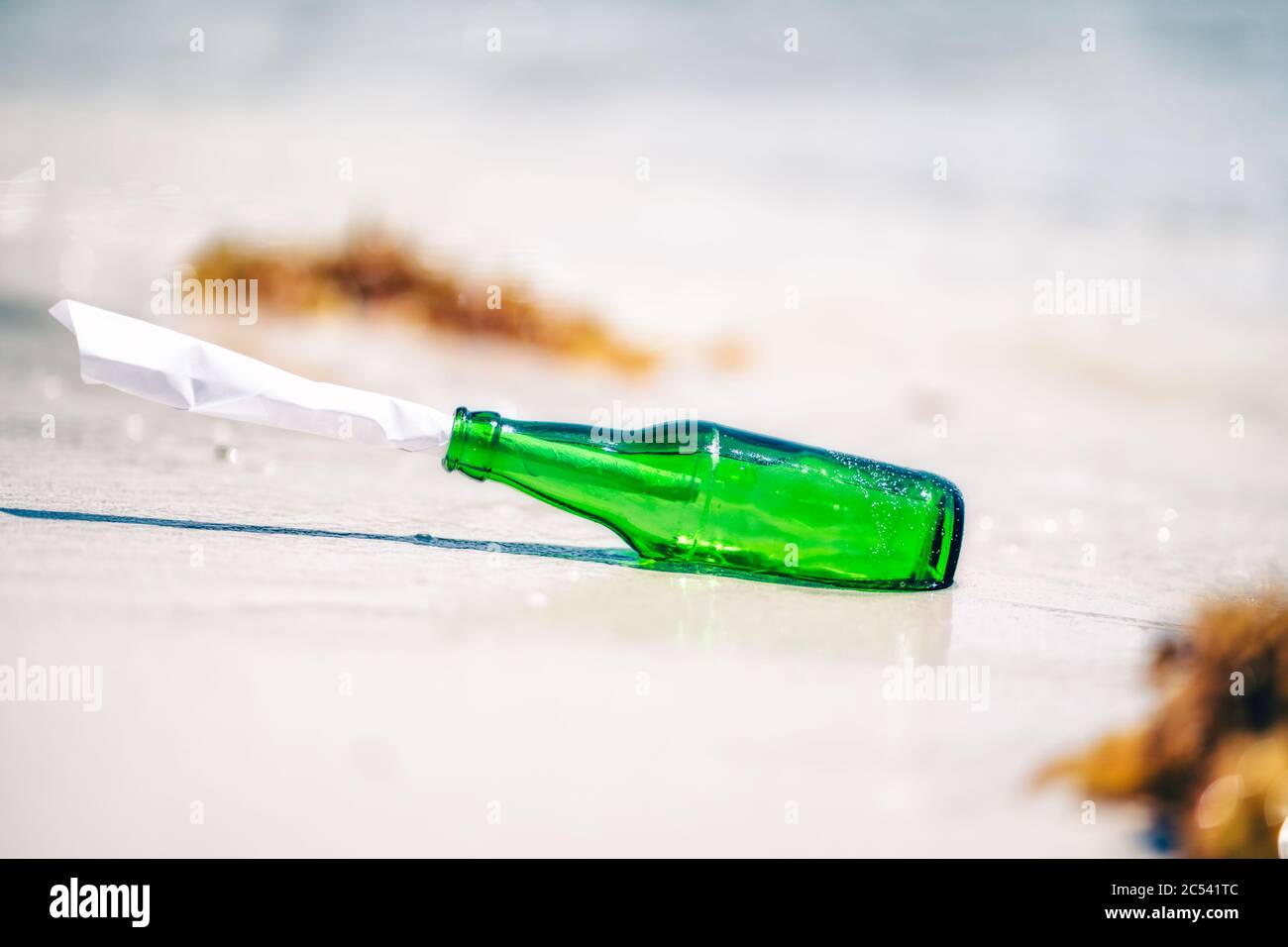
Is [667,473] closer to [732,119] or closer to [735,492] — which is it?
[735,492]

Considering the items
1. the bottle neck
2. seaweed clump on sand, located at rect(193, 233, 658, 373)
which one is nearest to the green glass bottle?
the bottle neck

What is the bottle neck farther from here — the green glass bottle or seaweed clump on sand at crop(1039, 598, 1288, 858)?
seaweed clump on sand at crop(1039, 598, 1288, 858)

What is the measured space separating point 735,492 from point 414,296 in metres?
1.35

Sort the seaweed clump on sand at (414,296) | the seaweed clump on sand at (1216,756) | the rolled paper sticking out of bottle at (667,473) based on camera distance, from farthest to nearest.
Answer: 1. the seaweed clump on sand at (414,296)
2. the rolled paper sticking out of bottle at (667,473)
3. the seaweed clump on sand at (1216,756)

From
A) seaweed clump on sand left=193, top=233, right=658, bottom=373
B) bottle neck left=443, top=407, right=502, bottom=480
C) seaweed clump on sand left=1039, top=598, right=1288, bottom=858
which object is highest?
seaweed clump on sand left=193, top=233, right=658, bottom=373

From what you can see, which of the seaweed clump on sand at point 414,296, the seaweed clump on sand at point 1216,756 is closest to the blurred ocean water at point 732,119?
the seaweed clump on sand at point 414,296

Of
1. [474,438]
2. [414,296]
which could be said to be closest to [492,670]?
[474,438]

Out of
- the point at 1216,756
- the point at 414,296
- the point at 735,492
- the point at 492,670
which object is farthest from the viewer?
the point at 414,296

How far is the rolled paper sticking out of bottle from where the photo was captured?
3.06ft

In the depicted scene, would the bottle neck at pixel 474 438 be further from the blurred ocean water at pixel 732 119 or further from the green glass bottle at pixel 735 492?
the blurred ocean water at pixel 732 119

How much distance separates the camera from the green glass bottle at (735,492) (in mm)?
946

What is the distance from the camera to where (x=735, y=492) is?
94 cm

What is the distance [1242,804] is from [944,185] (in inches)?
78.5

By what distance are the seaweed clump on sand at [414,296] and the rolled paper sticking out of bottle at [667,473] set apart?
1211 mm
